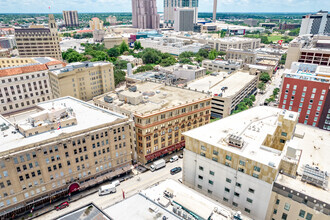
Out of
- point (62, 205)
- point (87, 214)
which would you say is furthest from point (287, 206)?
point (62, 205)

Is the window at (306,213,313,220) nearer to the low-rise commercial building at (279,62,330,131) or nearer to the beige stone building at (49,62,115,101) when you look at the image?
the low-rise commercial building at (279,62,330,131)

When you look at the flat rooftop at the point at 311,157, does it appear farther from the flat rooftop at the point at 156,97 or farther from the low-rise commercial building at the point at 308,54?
the low-rise commercial building at the point at 308,54

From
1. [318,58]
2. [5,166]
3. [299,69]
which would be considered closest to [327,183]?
[5,166]

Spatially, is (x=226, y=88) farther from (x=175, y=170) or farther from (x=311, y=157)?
(x=311, y=157)

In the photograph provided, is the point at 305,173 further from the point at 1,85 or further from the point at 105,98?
the point at 1,85

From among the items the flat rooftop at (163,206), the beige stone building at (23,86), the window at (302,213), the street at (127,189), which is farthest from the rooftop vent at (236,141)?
the beige stone building at (23,86)
